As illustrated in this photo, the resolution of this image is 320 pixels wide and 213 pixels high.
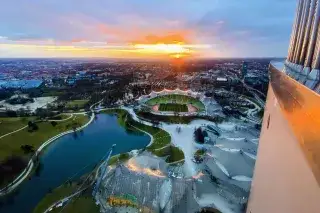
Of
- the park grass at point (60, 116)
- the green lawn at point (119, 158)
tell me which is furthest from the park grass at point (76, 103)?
the green lawn at point (119, 158)

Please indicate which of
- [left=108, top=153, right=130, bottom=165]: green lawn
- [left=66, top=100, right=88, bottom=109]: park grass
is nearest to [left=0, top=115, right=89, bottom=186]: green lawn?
[left=108, top=153, right=130, bottom=165]: green lawn

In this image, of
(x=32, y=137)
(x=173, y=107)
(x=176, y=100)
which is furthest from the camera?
(x=176, y=100)

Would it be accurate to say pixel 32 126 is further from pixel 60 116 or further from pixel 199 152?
pixel 199 152

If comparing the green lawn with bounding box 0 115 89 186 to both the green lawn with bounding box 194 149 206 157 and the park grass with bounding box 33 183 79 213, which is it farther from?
the green lawn with bounding box 194 149 206 157

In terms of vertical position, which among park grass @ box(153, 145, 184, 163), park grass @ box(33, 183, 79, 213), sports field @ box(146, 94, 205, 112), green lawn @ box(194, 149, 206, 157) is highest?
sports field @ box(146, 94, 205, 112)

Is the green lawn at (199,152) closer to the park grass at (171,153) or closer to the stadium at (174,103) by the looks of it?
the park grass at (171,153)

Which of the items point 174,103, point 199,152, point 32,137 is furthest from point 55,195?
point 174,103

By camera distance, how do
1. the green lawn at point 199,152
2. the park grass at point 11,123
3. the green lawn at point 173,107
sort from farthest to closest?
the green lawn at point 173,107, the park grass at point 11,123, the green lawn at point 199,152
